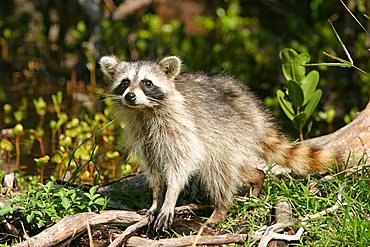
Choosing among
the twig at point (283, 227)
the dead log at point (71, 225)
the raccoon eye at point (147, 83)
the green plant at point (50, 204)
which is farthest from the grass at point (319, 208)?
the raccoon eye at point (147, 83)

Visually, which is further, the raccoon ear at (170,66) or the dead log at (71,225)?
the raccoon ear at (170,66)

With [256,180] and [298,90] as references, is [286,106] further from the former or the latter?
[256,180]

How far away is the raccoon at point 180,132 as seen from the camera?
4316 millimetres

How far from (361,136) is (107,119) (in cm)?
219

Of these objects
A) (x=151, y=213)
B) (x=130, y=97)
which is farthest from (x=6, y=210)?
(x=130, y=97)

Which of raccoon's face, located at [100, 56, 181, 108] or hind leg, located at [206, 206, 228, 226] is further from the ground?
raccoon's face, located at [100, 56, 181, 108]

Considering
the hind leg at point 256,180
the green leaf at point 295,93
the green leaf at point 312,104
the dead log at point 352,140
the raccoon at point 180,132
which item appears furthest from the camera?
the green leaf at point 312,104

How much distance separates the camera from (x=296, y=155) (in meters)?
4.70

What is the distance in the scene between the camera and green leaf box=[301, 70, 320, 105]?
17.2ft

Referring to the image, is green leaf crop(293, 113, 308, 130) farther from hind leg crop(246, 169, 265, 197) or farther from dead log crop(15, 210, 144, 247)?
dead log crop(15, 210, 144, 247)

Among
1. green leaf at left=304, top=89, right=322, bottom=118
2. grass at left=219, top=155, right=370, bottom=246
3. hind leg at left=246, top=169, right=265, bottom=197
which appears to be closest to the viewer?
grass at left=219, top=155, right=370, bottom=246

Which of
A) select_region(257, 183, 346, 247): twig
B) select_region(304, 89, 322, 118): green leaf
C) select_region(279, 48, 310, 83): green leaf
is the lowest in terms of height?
select_region(257, 183, 346, 247): twig

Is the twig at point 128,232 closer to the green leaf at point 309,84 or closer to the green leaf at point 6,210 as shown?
the green leaf at point 6,210

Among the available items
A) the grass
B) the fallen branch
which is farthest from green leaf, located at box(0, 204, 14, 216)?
the grass
